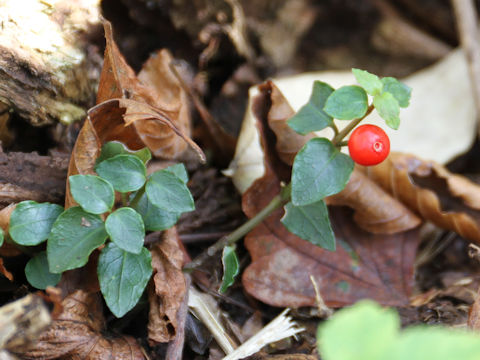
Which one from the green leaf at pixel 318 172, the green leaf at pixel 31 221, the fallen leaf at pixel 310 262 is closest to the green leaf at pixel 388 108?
the green leaf at pixel 318 172

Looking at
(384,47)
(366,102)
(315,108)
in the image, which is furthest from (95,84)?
(384,47)

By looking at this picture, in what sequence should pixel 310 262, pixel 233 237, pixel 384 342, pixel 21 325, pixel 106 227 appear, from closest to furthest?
pixel 384 342 < pixel 21 325 < pixel 106 227 < pixel 233 237 < pixel 310 262

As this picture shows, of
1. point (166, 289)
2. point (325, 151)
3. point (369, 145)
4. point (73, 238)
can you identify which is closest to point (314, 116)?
point (325, 151)

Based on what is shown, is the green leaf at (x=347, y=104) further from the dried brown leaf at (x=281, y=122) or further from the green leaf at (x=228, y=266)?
the green leaf at (x=228, y=266)

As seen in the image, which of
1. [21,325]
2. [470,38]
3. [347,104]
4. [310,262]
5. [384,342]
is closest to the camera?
[384,342]

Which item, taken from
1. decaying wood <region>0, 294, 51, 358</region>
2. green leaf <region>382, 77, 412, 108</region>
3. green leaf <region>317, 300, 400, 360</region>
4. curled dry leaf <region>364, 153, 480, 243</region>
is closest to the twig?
curled dry leaf <region>364, 153, 480, 243</region>

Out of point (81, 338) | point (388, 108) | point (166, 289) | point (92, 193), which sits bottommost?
point (81, 338)

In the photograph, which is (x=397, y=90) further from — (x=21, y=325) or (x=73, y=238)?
(x=21, y=325)

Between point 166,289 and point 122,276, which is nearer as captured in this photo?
point 122,276

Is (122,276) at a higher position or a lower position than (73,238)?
lower
